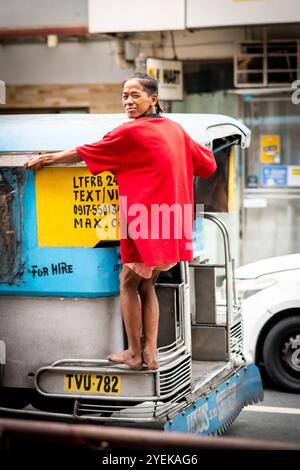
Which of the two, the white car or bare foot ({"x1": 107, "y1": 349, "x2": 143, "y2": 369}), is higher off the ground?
bare foot ({"x1": 107, "y1": 349, "x2": 143, "y2": 369})

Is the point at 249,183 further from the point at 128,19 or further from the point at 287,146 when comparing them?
the point at 128,19

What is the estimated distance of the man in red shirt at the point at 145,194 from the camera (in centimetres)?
522

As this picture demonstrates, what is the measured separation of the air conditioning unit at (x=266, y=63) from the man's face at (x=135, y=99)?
7794 mm

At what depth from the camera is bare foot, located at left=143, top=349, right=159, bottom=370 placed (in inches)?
213

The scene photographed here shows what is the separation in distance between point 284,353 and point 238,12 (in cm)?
544

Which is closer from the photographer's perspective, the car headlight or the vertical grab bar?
the vertical grab bar

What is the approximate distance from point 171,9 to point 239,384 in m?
6.74

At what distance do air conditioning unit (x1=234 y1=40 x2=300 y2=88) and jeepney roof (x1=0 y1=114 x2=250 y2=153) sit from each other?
7093 millimetres

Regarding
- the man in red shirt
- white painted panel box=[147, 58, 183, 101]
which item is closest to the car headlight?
the man in red shirt

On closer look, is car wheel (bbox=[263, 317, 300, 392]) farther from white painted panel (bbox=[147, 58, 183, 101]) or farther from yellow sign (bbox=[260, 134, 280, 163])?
yellow sign (bbox=[260, 134, 280, 163])

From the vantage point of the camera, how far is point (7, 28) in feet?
45.9

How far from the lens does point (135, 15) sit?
1230 centimetres
